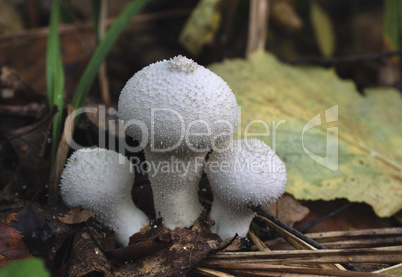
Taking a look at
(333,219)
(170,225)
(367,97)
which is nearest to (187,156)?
(170,225)

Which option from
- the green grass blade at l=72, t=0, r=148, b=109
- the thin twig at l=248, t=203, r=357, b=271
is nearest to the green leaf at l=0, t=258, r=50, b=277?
the thin twig at l=248, t=203, r=357, b=271

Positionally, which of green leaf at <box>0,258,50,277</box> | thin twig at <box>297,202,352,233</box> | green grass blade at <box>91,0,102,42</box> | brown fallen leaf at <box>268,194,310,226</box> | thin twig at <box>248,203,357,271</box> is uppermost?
green grass blade at <box>91,0,102,42</box>

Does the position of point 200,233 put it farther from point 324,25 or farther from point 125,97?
point 324,25

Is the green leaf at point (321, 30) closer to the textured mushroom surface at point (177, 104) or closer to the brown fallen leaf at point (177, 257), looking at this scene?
the textured mushroom surface at point (177, 104)

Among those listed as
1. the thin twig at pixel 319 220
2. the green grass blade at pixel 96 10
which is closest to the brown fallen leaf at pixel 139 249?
the thin twig at pixel 319 220

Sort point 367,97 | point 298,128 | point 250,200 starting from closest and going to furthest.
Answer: point 250,200 → point 298,128 → point 367,97

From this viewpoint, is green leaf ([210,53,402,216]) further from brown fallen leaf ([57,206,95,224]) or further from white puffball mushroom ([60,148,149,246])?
brown fallen leaf ([57,206,95,224])
